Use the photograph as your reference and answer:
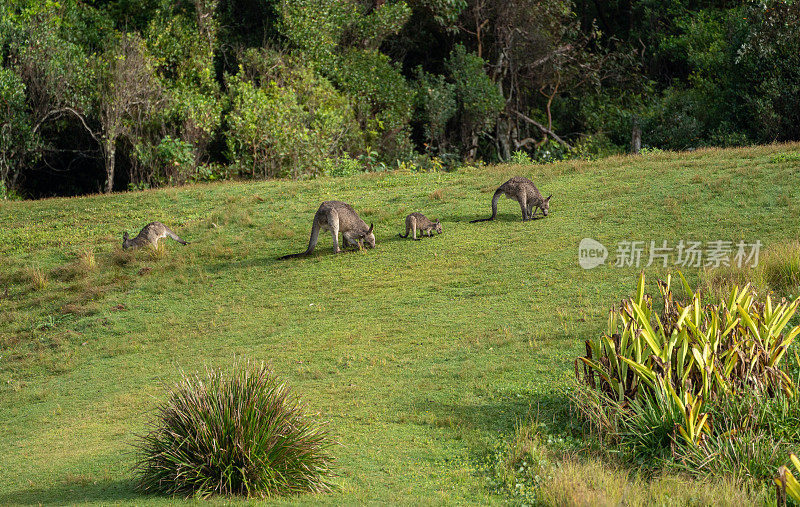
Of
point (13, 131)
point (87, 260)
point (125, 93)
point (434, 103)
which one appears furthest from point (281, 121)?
point (87, 260)

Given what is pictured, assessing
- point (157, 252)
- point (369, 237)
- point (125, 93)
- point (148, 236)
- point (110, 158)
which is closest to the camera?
point (369, 237)

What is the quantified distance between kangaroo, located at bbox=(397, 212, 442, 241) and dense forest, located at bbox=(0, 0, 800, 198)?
10.8m

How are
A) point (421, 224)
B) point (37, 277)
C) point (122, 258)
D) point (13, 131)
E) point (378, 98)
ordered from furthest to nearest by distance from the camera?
point (378, 98) < point (13, 131) < point (122, 258) < point (421, 224) < point (37, 277)

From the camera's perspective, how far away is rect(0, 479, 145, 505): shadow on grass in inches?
282

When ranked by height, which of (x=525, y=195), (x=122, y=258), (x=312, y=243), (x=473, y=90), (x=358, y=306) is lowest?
(x=358, y=306)

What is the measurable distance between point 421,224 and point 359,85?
720 inches

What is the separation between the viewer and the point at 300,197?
21.2 meters

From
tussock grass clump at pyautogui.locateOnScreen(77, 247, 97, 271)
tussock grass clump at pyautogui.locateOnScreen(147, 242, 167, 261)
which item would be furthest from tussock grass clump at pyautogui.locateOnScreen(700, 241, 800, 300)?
tussock grass clump at pyautogui.locateOnScreen(77, 247, 97, 271)

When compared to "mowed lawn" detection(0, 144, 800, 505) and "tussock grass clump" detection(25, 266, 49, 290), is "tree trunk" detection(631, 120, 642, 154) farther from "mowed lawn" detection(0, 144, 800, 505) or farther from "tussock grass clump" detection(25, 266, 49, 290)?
"tussock grass clump" detection(25, 266, 49, 290)

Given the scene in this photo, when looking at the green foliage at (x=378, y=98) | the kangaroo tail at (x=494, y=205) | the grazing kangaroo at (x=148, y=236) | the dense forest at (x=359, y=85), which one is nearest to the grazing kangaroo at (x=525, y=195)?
the kangaroo tail at (x=494, y=205)

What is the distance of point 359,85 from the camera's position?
33.9 metres

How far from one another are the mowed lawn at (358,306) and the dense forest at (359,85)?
236 inches

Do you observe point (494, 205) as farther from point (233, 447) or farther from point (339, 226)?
point (233, 447)

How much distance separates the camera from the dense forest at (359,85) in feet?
90.7
